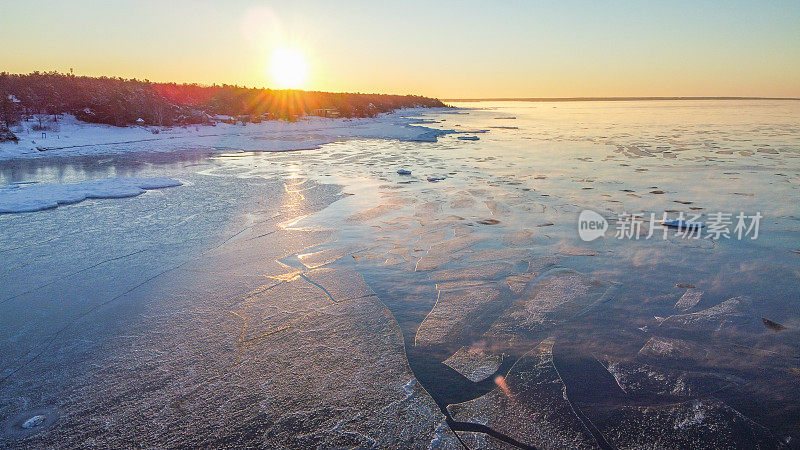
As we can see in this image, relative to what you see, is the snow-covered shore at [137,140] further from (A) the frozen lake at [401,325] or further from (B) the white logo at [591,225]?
(B) the white logo at [591,225]

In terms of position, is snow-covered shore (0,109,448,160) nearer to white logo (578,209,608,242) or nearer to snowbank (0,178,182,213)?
snowbank (0,178,182,213)

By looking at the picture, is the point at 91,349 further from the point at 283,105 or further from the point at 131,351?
the point at 283,105

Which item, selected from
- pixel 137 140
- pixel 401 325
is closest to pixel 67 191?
pixel 401 325

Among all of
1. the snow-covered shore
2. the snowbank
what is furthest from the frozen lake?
the snow-covered shore

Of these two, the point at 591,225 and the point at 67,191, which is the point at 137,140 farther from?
the point at 591,225

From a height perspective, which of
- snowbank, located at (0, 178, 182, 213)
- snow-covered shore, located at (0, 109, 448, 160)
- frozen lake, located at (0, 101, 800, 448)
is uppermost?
snow-covered shore, located at (0, 109, 448, 160)
